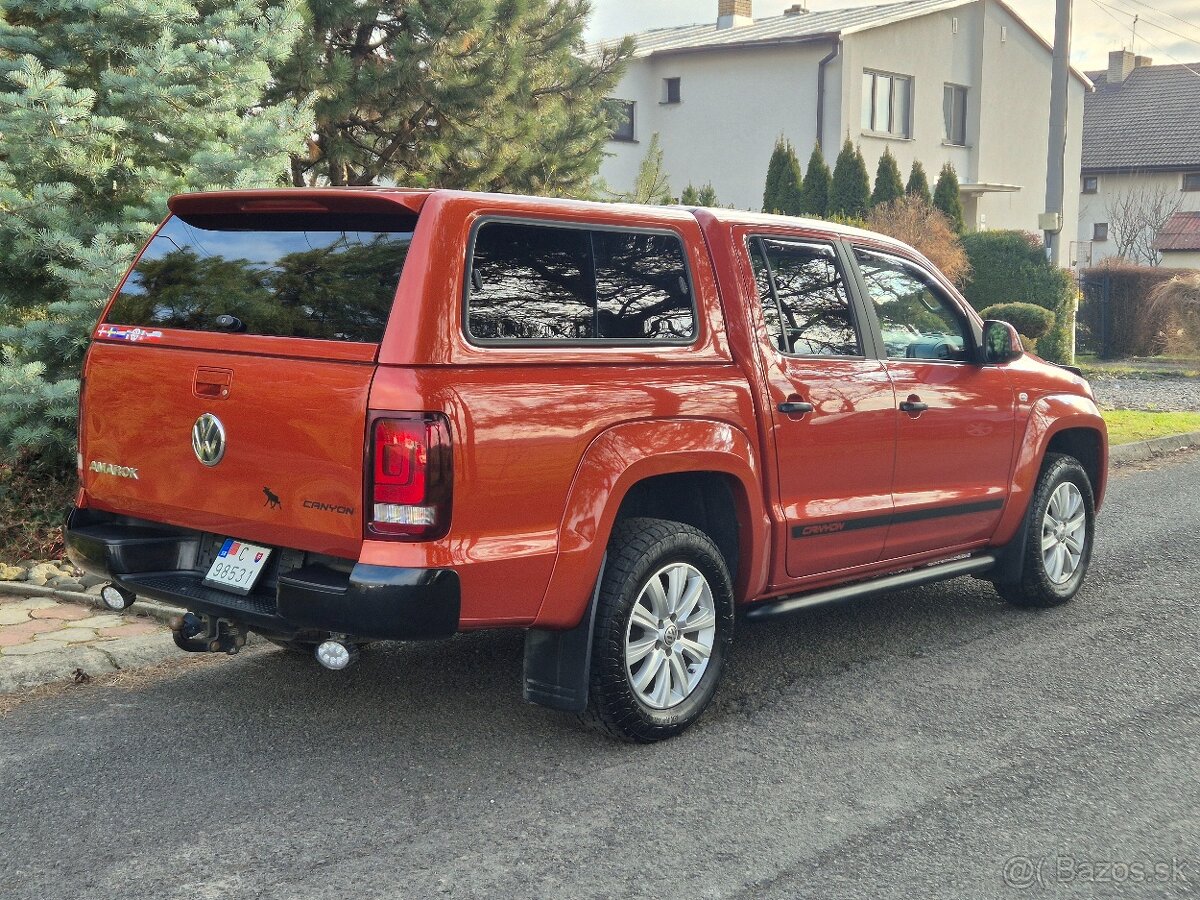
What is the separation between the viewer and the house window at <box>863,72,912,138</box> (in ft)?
99.7

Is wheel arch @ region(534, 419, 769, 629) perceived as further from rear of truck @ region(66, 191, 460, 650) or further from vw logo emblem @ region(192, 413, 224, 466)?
vw logo emblem @ region(192, 413, 224, 466)

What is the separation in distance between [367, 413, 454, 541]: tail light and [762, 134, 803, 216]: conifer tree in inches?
913

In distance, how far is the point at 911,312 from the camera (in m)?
6.10

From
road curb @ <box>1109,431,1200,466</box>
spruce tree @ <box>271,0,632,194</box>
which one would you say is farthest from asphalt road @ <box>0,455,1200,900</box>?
road curb @ <box>1109,431,1200,466</box>

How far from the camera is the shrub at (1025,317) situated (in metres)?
18.6

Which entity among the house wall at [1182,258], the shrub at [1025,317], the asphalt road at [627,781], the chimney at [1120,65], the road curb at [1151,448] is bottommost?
the road curb at [1151,448]

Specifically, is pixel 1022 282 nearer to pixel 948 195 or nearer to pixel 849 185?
pixel 948 195

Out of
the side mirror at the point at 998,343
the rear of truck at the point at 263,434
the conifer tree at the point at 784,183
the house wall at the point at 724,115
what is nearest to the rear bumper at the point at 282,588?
the rear of truck at the point at 263,434

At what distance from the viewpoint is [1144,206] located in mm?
47125

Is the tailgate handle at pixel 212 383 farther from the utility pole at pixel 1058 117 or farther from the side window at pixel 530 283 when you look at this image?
the utility pole at pixel 1058 117

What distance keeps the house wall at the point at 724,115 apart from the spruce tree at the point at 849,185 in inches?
140

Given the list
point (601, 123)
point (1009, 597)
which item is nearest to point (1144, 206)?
point (601, 123)

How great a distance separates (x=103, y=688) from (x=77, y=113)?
3.33 meters

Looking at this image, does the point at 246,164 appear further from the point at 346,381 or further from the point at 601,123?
the point at 601,123
